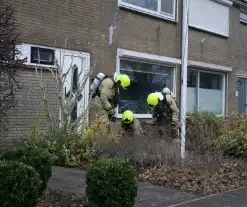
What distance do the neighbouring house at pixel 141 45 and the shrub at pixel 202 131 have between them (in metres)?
2.19

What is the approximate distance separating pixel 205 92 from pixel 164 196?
1011cm

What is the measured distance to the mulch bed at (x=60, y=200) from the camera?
6.01 m

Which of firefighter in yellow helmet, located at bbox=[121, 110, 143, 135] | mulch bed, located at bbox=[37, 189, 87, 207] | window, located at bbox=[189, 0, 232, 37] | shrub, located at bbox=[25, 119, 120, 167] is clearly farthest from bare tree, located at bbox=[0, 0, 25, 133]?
window, located at bbox=[189, 0, 232, 37]

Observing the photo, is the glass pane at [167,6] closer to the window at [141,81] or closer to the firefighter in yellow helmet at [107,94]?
the window at [141,81]

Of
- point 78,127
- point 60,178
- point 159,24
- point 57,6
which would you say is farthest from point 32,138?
point 159,24

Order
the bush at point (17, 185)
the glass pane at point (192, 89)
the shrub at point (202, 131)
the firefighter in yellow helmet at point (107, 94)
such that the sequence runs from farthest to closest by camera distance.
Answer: the glass pane at point (192, 89) < the firefighter in yellow helmet at point (107, 94) < the shrub at point (202, 131) < the bush at point (17, 185)

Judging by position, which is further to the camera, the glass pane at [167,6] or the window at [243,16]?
the window at [243,16]

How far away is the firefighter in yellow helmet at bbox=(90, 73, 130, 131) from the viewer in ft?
34.6

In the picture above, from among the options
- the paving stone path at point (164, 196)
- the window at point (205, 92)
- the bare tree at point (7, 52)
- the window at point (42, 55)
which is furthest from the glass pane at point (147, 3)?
the bare tree at point (7, 52)

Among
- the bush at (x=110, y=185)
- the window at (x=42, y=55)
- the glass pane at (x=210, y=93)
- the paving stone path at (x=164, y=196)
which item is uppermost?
the window at (x=42, y=55)

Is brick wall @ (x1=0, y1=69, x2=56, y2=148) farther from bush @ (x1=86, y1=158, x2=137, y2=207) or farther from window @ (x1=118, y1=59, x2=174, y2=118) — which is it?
bush @ (x1=86, y1=158, x2=137, y2=207)

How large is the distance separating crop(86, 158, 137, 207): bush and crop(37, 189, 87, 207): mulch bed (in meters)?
0.52

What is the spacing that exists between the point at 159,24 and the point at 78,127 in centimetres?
537

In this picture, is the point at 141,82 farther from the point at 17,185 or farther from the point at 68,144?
the point at 17,185
